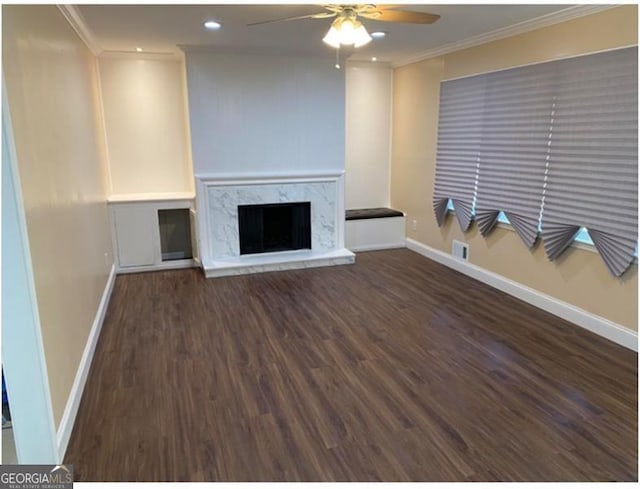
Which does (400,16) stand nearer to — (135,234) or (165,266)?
(135,234)

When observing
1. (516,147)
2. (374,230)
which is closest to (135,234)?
(374,230)

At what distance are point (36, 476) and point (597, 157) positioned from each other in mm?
4079

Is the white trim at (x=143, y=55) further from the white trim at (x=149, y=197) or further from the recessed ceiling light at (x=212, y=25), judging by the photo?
the white trim at (x=149, y=197)

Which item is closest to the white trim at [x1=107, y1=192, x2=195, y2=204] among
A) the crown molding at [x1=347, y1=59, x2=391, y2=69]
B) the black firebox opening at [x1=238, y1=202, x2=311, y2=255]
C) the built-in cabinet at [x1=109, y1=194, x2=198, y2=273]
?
the built-in cabinet at [x1=109, y1=194, x2=198, y2=273]

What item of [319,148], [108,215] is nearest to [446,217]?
[319,148]

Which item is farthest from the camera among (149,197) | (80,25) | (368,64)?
(368,64)

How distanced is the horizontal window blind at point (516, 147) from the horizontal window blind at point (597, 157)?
0.13m

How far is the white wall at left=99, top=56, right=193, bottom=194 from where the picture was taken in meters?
5.27

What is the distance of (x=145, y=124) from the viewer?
5.46m

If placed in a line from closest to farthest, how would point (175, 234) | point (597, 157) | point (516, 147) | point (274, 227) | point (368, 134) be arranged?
1. point (597, 157)
2. point (516, 147)
3. point (274, 227)
4. point (175, 234)
5. point (368, 134)

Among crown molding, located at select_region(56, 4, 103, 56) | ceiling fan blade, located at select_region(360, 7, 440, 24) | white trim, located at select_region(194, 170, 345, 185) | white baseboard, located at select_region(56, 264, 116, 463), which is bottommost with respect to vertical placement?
white baseboard, located at select_region(56, 264, 116, 463)

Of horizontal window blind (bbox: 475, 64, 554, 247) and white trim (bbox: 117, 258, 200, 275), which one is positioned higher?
horizontal window blind (bbox: 475, 64, 554, 247)

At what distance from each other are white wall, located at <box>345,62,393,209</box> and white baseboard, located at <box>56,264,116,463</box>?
371 cm

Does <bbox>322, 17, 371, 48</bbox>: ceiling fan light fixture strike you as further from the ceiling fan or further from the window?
the window
